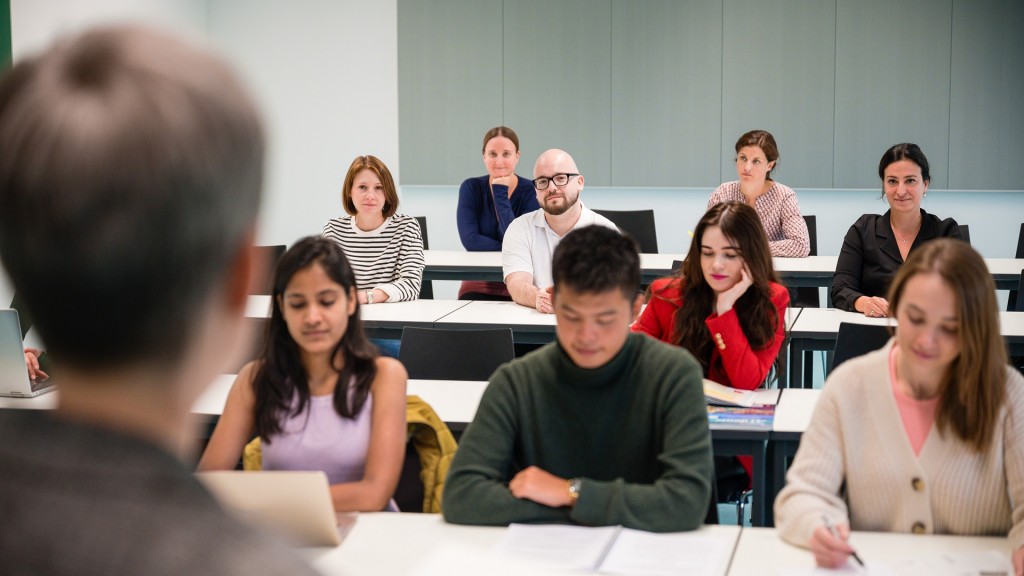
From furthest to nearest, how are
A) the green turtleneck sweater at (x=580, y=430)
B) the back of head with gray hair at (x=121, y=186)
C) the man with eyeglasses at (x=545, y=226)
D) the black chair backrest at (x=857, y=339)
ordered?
the man with eyeglasses at (x=545, y=226) < the black chair backrest at (x=857, y=339) < the green turtleneck sweater at (x=580, y=430) < the back of head with gray hair at (x=121, y=186)

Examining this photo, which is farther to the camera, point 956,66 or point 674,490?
point 956,66

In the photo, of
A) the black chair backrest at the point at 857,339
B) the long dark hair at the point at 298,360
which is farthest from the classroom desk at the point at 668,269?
the long dark hair at the point at 298,360

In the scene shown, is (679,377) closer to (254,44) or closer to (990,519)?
(990,519)

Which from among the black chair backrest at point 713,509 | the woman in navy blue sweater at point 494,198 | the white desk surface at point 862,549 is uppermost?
the woman in navy blue sweater at point 494,198

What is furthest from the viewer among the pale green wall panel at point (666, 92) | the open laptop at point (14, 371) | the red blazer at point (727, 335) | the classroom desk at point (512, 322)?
the pale green wall panel at point (666, 92)

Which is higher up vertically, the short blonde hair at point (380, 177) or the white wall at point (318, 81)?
the white wall at point (318, 81)

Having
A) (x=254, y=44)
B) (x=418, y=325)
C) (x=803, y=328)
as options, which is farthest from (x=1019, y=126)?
(x=254, y=44)

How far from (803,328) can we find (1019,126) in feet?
14.1

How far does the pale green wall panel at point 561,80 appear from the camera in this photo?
25.5 feet

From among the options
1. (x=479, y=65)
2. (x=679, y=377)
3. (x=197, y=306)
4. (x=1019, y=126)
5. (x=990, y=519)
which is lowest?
(x=990, y=519)

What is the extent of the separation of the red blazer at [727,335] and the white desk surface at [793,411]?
0.36 ft

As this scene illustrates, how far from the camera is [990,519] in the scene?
6.81 ft

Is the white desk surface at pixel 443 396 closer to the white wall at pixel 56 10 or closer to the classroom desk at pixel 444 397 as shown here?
the classroom desk at pixel 444 397

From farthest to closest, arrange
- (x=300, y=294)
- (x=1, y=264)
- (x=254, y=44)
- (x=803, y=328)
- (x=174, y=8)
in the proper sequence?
(x=254, y=44) < (x=174, y=8) < (x=803, y=328) < (x=300, y=294) < (x=1, y=264)
